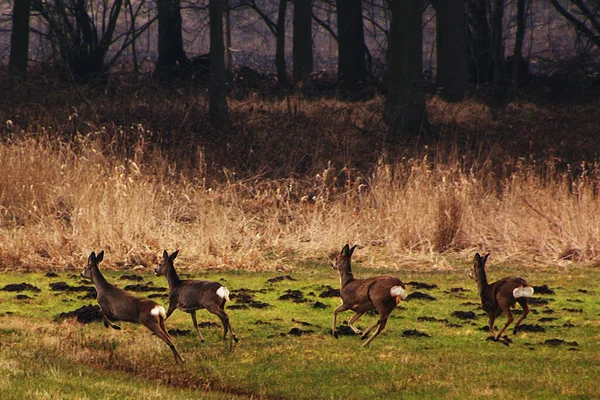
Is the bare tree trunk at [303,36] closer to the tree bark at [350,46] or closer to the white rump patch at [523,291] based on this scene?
the tree bark at [350,46]

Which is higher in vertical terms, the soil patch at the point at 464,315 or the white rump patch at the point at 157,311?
the white rump patch at the point at 157,311

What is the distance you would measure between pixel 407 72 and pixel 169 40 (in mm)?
9332

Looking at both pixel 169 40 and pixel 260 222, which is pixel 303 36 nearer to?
pixel 169 40

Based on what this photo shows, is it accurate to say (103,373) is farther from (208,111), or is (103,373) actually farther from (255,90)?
(255,90)

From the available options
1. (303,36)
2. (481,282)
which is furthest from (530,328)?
(303,36)

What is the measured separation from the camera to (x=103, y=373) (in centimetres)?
959

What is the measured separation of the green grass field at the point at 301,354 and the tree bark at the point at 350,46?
859 inches

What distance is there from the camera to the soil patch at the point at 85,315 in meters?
12.0

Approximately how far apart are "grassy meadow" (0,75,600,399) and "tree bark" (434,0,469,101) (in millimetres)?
3392

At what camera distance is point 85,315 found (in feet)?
39.8

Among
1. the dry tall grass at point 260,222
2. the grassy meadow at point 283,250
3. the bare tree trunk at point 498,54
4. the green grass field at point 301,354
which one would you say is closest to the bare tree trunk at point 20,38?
the grassy meadow at point 283,250

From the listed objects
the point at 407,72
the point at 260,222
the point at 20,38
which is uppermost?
the point at 20,38

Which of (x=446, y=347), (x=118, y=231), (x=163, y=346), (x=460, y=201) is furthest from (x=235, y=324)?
(x=460, y=201)

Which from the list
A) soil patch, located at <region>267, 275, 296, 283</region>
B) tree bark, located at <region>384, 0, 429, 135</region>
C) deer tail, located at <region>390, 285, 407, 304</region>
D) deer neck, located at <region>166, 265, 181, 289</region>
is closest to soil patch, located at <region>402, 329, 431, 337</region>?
deer tail, located at <region>390, 285, 407, 304</region>
